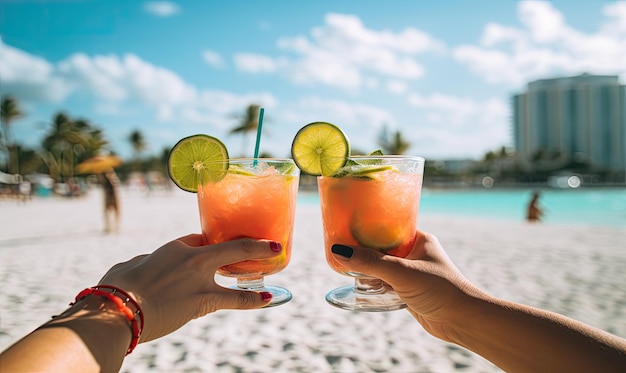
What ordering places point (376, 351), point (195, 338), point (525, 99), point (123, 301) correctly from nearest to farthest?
point (123, 301) < point (376, 351) < point (195, 338) < point (525, 99)

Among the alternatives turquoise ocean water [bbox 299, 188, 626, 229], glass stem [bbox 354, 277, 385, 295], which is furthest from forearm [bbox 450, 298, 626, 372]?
turquoise ocean water [bbox 299, 188, 626, 229]

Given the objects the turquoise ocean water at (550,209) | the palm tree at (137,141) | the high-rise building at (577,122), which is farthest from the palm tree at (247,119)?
the high-rise building at (577,122)

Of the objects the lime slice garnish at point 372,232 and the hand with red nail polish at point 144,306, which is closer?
the hand with red nail polish at point 144,306

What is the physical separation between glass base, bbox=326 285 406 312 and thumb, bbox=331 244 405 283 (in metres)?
0.17

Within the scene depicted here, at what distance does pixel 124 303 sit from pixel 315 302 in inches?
141

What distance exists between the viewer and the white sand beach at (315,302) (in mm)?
3293

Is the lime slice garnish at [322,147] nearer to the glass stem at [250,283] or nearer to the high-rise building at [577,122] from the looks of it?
the glass stem at [250,283]

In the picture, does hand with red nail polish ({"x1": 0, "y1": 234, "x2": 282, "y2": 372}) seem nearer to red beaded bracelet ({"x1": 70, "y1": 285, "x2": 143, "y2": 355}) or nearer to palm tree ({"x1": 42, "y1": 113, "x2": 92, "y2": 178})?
red beaded bracelet ({"x1": 70, "y1": 285, "x2": 143, "y2": 355})

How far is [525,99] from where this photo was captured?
3044 inches

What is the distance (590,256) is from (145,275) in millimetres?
8375

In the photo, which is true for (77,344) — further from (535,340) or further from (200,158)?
(535,340)

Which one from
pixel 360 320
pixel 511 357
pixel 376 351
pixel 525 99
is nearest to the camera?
pixel 511 357

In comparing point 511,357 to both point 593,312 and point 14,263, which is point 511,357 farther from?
point 14,263

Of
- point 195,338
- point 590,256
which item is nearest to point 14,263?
point 195,338
